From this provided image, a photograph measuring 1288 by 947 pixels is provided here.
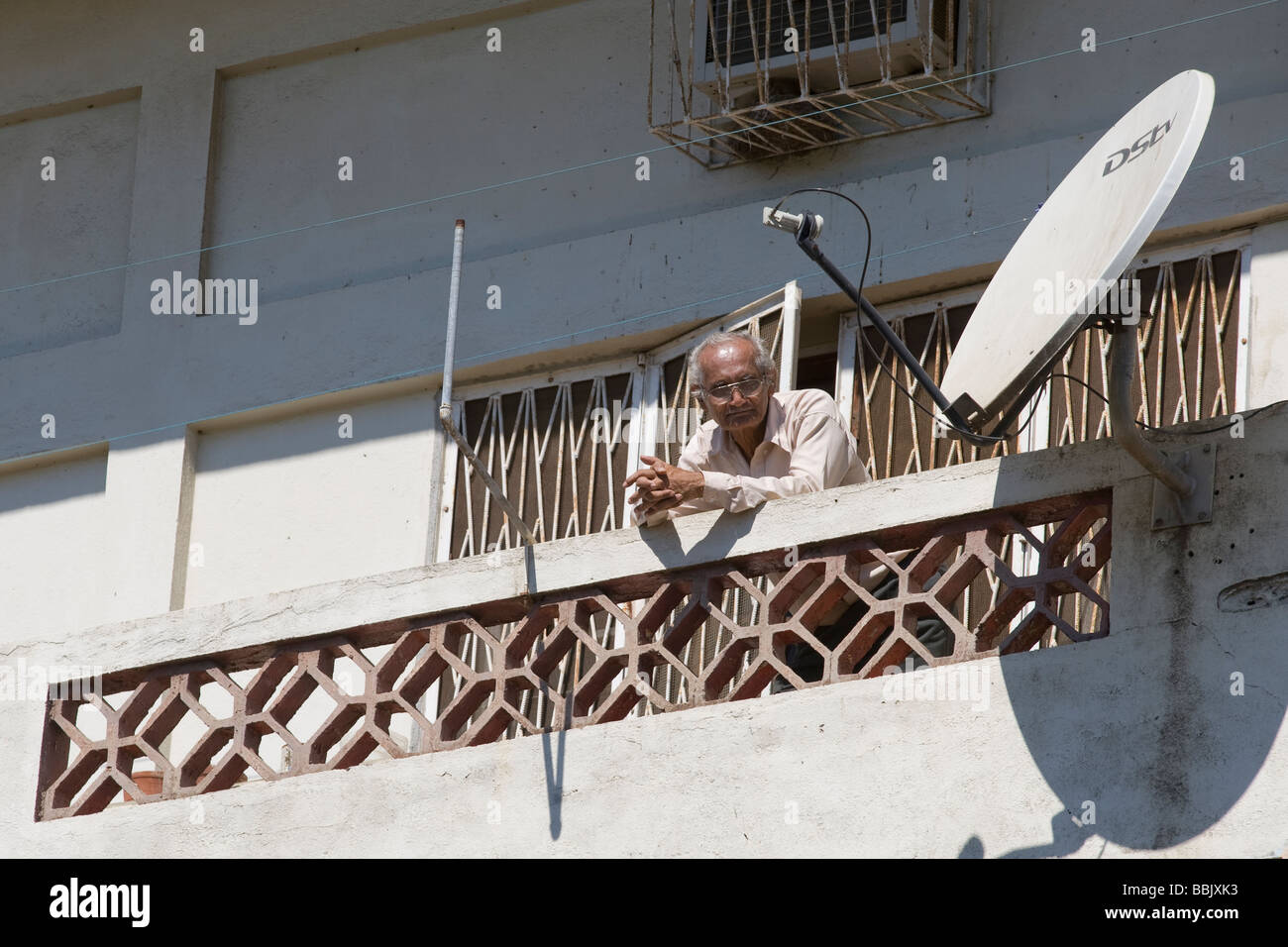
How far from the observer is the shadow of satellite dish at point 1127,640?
16.7 feet

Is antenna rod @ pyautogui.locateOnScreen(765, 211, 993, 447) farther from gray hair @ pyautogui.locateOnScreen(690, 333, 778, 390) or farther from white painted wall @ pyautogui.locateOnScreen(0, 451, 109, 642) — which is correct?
white painted wall @ pyautogui.locateOnScreen(0, 451, 109, 642)

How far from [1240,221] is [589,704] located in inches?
122

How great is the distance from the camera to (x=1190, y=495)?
5410 millimetres

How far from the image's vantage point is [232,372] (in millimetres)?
9297

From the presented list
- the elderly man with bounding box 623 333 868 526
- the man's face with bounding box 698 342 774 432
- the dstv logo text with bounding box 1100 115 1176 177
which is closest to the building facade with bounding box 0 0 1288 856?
the elderly man with bounding box 623 333 868 526

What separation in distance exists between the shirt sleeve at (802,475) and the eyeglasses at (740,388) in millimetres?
171

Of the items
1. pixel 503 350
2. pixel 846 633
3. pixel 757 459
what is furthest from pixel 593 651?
pixel 503 350

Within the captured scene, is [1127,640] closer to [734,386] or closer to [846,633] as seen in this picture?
[846,633]

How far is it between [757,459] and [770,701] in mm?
1031

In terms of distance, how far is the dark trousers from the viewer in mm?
6184

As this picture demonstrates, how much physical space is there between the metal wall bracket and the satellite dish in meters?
0.43

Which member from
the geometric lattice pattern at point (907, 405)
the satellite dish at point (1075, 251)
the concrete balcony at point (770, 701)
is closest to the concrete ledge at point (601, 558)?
the concrete balcony at point (770, 701)

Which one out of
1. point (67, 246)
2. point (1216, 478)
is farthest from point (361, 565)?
point (1216, 478)
